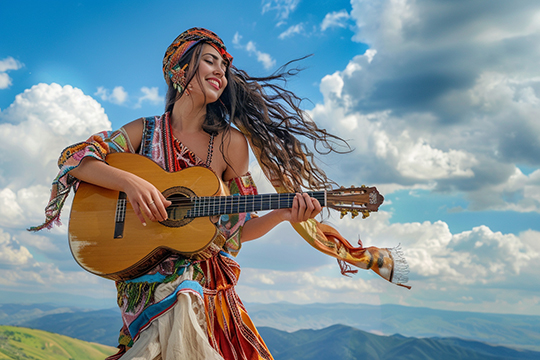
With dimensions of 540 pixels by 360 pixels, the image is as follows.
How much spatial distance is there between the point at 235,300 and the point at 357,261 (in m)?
0.70

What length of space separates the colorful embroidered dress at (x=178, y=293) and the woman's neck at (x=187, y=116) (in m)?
0.07

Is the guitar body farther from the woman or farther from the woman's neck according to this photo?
the woman's neck

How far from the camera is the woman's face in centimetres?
224

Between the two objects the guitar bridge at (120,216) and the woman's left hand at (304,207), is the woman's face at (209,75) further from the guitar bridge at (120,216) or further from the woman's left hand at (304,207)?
the woman's left hand at (304,207)

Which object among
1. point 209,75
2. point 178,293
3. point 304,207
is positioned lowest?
point 178,293

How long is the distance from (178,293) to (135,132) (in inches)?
38.8

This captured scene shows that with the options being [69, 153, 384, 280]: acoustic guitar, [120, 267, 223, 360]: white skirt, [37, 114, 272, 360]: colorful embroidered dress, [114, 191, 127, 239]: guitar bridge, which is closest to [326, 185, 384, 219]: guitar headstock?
[69, 153, 384, 280]: acoustic guitar

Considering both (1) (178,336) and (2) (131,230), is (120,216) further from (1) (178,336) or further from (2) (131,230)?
(1) (178,336)

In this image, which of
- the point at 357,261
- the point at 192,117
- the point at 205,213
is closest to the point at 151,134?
the point at 192,117

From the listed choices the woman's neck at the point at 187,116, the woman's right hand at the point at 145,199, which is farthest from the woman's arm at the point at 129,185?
the woman's neck at the point at 187,116

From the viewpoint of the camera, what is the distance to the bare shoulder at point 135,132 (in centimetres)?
230

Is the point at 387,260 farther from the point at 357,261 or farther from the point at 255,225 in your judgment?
the point at 255,225

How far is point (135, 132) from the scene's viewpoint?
2316 mm

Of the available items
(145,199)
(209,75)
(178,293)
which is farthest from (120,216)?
(209,75)
